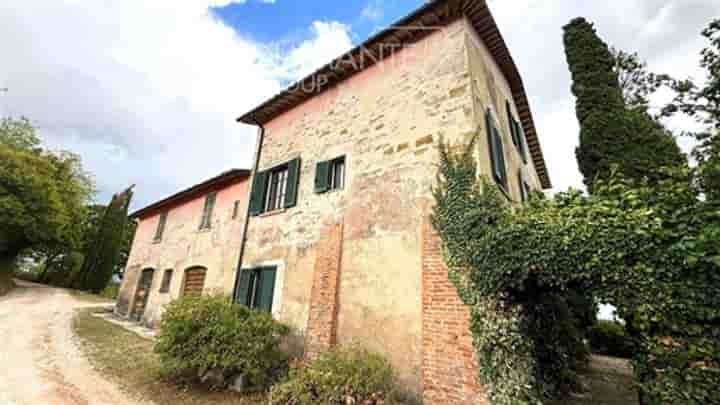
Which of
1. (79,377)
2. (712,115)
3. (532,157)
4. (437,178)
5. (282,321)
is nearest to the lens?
(437,178)

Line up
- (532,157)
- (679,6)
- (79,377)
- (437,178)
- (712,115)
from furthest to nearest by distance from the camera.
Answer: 1. (532,157)
2. (712,115)
3. (679,6)
4. (79,377)
5. (437,178)

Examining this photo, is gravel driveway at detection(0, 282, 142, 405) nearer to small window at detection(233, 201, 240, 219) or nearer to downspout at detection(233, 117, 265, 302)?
downspout at detection(233, 117, 265, 302)

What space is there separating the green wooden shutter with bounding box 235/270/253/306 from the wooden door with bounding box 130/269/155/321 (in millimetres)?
8093

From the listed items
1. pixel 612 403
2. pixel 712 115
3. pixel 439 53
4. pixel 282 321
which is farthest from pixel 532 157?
pixel 282 321

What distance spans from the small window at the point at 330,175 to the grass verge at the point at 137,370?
15.3ft

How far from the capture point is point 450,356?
174 inches

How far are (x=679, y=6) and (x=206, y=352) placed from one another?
15.2 meters

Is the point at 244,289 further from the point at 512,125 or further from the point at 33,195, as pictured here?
the point at 33,195

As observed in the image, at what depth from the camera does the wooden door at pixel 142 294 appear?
13.1m

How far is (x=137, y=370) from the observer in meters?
6.54

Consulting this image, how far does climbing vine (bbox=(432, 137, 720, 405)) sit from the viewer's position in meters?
2.69

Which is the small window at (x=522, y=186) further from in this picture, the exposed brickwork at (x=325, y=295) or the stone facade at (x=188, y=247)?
the stone facade at (x=188, y=247)

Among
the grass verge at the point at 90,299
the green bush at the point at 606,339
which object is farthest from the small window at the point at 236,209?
the grass verge at the point at 90,299

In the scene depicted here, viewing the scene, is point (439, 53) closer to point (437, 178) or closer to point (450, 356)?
point (437, 178)
